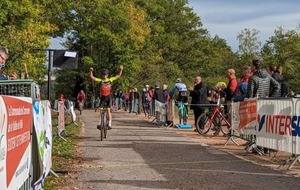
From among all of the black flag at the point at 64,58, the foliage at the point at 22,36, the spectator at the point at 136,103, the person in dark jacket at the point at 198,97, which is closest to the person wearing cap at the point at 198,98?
the person in dark jacket at the point at 198,97

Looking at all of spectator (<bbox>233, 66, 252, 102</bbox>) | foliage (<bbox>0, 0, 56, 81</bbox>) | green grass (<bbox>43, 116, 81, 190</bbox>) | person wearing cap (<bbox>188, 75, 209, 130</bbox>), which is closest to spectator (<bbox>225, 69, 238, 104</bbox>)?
spectator (<bbox>233, 66, 252, 102</bbox>)

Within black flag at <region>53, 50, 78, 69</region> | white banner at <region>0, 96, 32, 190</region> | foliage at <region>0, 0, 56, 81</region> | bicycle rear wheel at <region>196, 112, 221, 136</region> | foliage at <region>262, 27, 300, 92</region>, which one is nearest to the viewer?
white banner at <region>0, 96, 32, 190</region>

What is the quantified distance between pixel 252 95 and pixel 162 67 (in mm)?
58007

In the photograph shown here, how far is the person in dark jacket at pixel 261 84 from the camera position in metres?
12.4

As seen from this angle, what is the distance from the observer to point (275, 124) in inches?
418

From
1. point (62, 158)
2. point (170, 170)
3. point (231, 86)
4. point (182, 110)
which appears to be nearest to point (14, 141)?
point (170, 170)

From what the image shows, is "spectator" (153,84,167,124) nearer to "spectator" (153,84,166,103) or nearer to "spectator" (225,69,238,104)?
"spectator" (153,84,166,103)

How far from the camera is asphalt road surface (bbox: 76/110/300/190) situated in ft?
27.0

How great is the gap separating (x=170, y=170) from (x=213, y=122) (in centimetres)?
793

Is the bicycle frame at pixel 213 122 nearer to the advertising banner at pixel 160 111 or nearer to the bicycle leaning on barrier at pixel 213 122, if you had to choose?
the bicycle leaning on barrier at pixel 213 122

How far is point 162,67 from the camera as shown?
2773 inches

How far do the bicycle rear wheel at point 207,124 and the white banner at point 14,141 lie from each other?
1172cm

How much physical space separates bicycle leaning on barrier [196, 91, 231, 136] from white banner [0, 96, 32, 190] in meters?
11.6

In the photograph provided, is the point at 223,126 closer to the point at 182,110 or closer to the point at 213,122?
the point at 213,122
